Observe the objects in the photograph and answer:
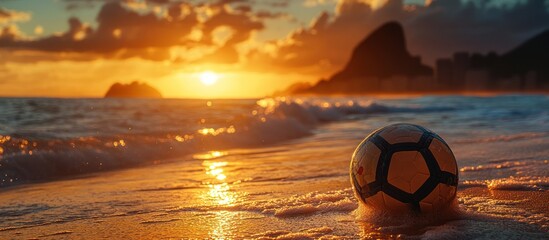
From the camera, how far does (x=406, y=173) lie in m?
3.54

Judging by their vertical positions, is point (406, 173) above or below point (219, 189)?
above

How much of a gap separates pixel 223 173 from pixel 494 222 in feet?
12.5

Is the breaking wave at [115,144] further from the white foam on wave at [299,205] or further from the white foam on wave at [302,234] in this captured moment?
the white foam on wave at [302,234]

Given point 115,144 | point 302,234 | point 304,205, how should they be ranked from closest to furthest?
point 302,234, point 304,205, point 115,144

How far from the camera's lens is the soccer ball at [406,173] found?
3.54 meters

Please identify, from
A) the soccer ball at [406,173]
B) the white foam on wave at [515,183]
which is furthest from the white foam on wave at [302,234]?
the white foam on wave at [515,183]

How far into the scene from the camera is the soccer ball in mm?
3543

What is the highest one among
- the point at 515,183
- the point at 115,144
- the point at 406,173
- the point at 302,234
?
the point at 115,144

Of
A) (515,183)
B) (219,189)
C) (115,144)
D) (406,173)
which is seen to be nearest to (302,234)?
(406,173)

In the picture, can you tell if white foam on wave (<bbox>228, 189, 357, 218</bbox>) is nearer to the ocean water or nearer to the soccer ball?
the ocean water

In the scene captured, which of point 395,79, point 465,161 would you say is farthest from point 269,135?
point 395,79

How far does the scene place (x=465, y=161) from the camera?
6992mm

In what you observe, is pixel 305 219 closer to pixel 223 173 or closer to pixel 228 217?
pixel 228 217

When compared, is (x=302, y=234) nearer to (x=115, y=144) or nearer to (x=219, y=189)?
(x=219, y=189)
